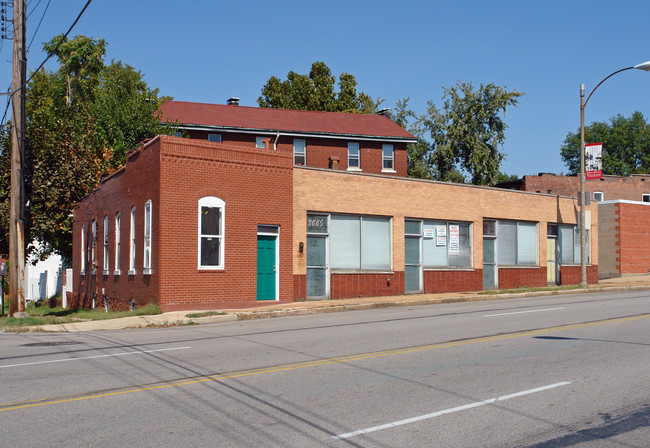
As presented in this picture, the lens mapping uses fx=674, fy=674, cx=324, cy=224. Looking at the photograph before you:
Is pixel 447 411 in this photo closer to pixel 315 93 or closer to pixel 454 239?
pixel 454 239

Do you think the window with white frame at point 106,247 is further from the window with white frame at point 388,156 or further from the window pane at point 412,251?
the window with white frame at point 388,156

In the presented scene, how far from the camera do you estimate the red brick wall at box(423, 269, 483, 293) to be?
87.5ft

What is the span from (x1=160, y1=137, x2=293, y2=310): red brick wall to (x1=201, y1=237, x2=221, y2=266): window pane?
0.99 feet

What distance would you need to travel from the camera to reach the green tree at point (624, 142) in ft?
291

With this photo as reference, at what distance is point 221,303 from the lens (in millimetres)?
20750

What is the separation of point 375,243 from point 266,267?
15.8ft

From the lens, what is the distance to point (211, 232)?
822 inches

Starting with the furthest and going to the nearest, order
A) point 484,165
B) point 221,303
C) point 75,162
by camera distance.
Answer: point 484,165 < point 75,162 < point 221,303

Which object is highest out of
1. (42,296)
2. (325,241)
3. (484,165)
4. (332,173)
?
(484,165)

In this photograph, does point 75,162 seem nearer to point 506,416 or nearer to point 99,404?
point 99,404

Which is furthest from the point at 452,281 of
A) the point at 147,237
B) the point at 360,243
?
the point at 147,237

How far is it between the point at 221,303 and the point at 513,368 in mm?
12719

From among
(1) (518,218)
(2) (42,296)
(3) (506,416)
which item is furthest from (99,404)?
(2) (42,296)

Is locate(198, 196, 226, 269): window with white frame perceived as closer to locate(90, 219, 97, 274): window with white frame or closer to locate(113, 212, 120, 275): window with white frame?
locate(113, 212, 120, 275): window with white frame
